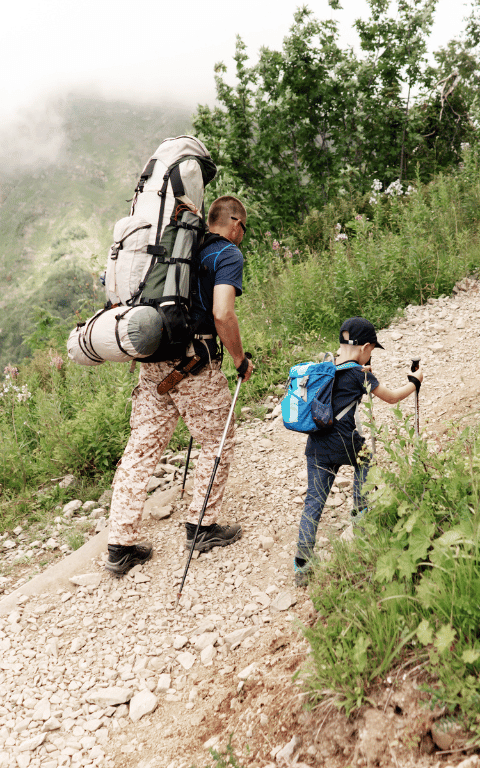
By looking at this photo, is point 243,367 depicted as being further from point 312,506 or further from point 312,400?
point 312,506

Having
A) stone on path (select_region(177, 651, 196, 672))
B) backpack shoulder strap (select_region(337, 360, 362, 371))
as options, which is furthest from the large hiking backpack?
stone on path (select_region(177, 651, 196, 672))

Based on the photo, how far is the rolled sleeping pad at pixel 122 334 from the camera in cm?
312

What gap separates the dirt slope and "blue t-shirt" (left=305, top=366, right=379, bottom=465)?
755 mm

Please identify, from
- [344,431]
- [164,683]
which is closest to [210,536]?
[164,683]

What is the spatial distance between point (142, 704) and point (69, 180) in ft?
553

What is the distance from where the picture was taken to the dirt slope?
1979mm

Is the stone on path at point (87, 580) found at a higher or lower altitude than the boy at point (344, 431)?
lower

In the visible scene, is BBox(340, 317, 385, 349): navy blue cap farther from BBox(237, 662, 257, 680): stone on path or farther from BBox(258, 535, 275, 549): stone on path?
BBox(237, 662, 257, 680): stone on path

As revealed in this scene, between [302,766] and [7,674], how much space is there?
2.17 meters

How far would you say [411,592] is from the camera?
2.18 meters

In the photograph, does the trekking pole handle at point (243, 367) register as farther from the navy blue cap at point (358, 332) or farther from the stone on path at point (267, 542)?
the stone on path at point (267, 542)

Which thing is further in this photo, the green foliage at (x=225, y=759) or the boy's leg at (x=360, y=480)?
the boy's leg at (x=360, y=480)

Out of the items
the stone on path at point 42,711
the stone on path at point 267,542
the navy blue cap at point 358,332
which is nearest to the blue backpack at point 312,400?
the navy blue cap at point 358,332

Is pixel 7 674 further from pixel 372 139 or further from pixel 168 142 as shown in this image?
pixel 372 139
